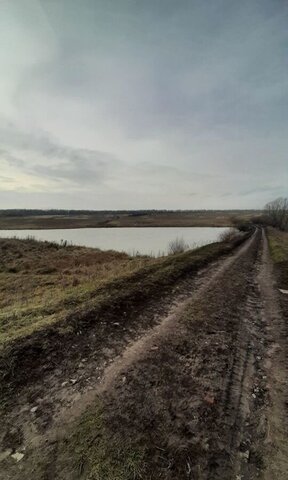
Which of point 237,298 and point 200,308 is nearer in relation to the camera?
point 200,308

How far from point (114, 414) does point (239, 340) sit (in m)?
3.73

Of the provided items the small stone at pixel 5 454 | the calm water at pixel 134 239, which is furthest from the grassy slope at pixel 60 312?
the calm water at pixel 134 239

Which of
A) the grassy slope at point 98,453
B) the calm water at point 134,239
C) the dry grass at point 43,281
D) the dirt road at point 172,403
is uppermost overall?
the grassy slope at point 98,453

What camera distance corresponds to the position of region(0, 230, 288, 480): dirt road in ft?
10.3

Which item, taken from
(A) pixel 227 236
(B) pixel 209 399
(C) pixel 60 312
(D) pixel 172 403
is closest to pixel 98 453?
(D) pixel 172 403

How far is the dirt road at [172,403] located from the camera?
3125 millimetres

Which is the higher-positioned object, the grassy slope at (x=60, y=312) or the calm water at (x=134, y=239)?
the grassy slope at (x=60, y=312)

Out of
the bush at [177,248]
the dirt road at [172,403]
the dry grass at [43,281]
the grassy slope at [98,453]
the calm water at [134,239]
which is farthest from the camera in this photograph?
the calm water at [134,239]

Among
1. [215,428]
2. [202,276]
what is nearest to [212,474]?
[215,428]

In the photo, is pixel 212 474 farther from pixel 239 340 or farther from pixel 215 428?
pixel 239 340

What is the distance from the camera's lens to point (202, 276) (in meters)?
13.4

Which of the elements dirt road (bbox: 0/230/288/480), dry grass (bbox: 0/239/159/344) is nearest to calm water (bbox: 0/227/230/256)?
dry grass (bbox: 0/239/159/344)

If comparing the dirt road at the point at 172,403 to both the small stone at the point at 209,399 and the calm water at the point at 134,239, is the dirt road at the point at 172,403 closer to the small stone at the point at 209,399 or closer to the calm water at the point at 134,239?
the small stone at the point at 209,399

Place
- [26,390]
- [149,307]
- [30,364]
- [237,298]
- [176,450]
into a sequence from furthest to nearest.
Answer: [237,298] < [149,307] < [30,364] < [26,390] < [176,450]
